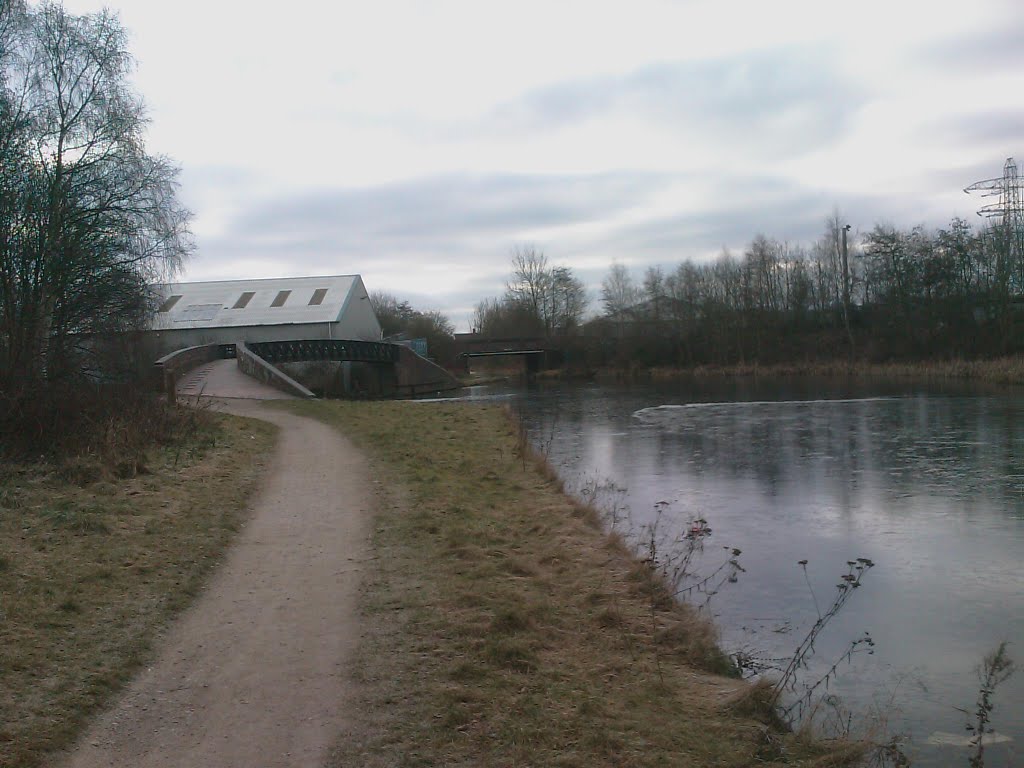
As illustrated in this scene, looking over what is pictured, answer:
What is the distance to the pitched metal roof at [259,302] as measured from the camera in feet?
186

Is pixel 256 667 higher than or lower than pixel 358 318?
lower

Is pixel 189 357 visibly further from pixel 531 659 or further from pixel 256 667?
pixel 531 659

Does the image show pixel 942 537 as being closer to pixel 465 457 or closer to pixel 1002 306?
pixel 465 457

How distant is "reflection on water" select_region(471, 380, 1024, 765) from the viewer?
714cm

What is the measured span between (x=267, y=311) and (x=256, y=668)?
→ 54797 mm

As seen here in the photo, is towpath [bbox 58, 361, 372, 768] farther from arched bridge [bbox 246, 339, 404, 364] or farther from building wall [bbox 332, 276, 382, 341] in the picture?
building wall [bbox 332, 276, 382, 341]

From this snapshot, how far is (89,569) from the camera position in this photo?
7.62m

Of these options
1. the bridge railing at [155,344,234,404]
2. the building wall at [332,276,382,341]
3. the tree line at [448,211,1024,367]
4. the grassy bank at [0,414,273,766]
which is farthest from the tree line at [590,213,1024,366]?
the grassy bank at [0,414,273,766]

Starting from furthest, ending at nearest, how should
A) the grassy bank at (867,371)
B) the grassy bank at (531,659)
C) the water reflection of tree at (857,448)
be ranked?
the grassy bank at (867,371)
the water reflection of tree at (857,448)
the grassy bank at (531,659)

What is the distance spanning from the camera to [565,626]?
7129 millimetres

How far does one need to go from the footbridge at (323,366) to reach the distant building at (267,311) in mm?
4275

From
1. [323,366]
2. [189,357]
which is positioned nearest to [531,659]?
[189,357]

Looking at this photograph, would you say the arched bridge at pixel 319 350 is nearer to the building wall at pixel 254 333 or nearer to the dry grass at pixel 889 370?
the building wall at pixel 254 333

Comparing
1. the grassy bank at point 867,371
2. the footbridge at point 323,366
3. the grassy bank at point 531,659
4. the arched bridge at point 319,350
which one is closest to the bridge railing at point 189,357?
the footbridge at point 323,366
